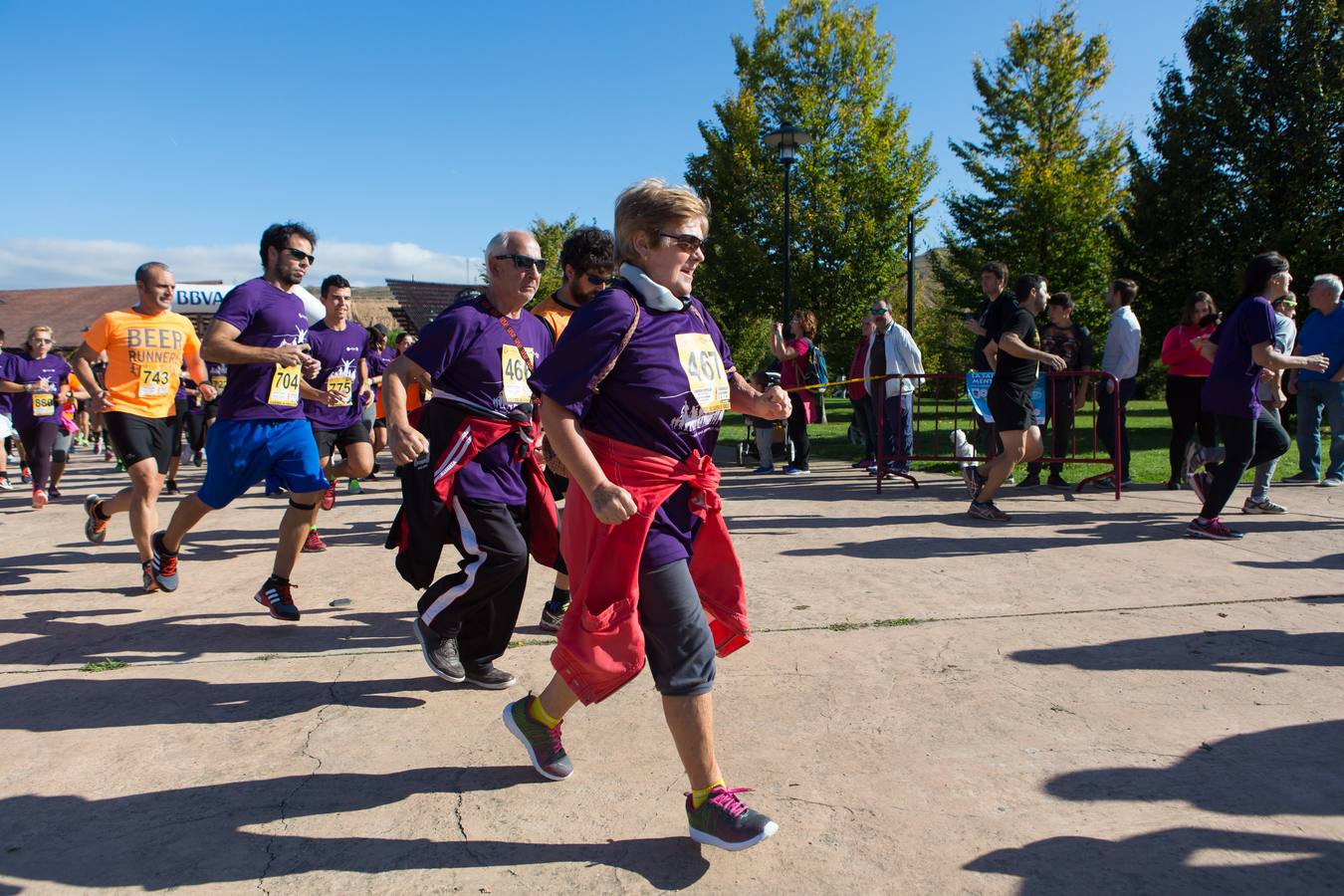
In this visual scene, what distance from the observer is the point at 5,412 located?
11.3 m

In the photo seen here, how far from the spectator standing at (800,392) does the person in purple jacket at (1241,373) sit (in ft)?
17.1

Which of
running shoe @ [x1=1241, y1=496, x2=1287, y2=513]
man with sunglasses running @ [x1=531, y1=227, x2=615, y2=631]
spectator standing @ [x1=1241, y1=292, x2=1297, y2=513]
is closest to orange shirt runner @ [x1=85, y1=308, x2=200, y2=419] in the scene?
man with sunglasses running @ [x1=531, y1=227, x2=615, y2=631]

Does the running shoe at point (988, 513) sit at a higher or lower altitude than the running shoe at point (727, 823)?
higher

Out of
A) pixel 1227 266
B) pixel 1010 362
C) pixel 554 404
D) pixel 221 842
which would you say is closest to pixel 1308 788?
pixel 554 404

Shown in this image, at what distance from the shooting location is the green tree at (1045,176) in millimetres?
26812

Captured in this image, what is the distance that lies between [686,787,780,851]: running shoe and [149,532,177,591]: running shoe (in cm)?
418

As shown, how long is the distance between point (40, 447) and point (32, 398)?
59 centimetres

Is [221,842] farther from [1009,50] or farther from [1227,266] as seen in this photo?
[1009,50]

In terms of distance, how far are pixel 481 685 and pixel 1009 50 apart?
30126 millimetres

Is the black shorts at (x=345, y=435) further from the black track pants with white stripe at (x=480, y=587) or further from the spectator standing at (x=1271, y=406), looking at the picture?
the spectator standing at (x=1271, y=406)

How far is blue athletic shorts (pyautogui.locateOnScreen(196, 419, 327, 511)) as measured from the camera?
4742 mm

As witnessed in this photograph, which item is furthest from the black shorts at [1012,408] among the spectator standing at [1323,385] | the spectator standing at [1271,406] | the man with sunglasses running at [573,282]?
the man with sunglasses running at [573,282]

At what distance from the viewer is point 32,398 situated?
404 inches

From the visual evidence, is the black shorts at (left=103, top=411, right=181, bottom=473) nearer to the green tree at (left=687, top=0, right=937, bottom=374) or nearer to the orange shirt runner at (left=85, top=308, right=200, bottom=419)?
the orange shirt runner at (left=85, top=308, right=200, bottom=419)
